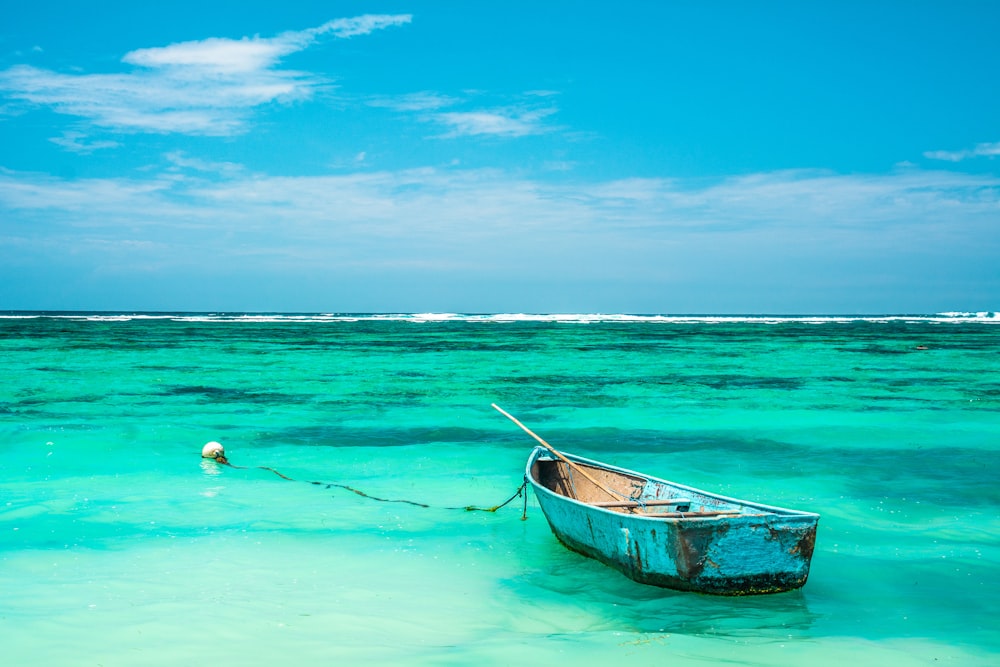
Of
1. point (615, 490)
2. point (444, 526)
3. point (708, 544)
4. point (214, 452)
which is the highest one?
point (708, 544)

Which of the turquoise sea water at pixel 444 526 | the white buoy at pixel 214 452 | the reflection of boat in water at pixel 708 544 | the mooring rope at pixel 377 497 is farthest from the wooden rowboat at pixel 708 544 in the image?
the white buoy at pixel 214 452

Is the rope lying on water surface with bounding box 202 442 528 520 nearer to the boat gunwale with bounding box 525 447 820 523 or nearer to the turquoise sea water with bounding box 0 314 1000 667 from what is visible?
the turquoise sea water with bounding box 0 314 1000 667

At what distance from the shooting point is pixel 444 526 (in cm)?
1036

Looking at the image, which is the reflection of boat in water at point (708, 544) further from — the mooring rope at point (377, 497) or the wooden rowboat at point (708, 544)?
the mooring rope at point (377, 497)

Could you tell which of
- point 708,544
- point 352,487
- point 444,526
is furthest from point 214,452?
point 708,544

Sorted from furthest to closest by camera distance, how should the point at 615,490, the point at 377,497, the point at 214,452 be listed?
1. the point at 214,452
2. the point at 377,497
3. the point at 615,490

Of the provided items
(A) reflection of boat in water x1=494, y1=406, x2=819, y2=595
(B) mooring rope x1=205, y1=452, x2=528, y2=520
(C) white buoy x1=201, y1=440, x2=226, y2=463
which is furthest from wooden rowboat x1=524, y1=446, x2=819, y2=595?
(C) white buoy x1=201, y1=440, x2=226, y2=463

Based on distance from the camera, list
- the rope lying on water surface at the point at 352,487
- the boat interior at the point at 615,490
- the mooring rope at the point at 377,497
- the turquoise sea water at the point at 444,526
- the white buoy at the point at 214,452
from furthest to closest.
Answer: the white buoy at the point at 214,452 < the rope lying on water surface at the point at 352,487 < the mooring rope at the point at 377,497 < the boat interior at the point at 615,490 < the turquoise sea water at the point at 444,526

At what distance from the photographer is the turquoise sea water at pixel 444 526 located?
6.80 metres

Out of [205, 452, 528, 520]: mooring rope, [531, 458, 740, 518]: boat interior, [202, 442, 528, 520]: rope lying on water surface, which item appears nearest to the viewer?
[531, 458, 740, 518]: boat interior

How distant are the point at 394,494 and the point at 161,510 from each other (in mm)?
3127

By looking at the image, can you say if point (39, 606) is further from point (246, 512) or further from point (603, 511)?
point (603, 511)

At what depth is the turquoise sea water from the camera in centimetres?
680

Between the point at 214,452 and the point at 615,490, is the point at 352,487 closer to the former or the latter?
the point at 214,452
